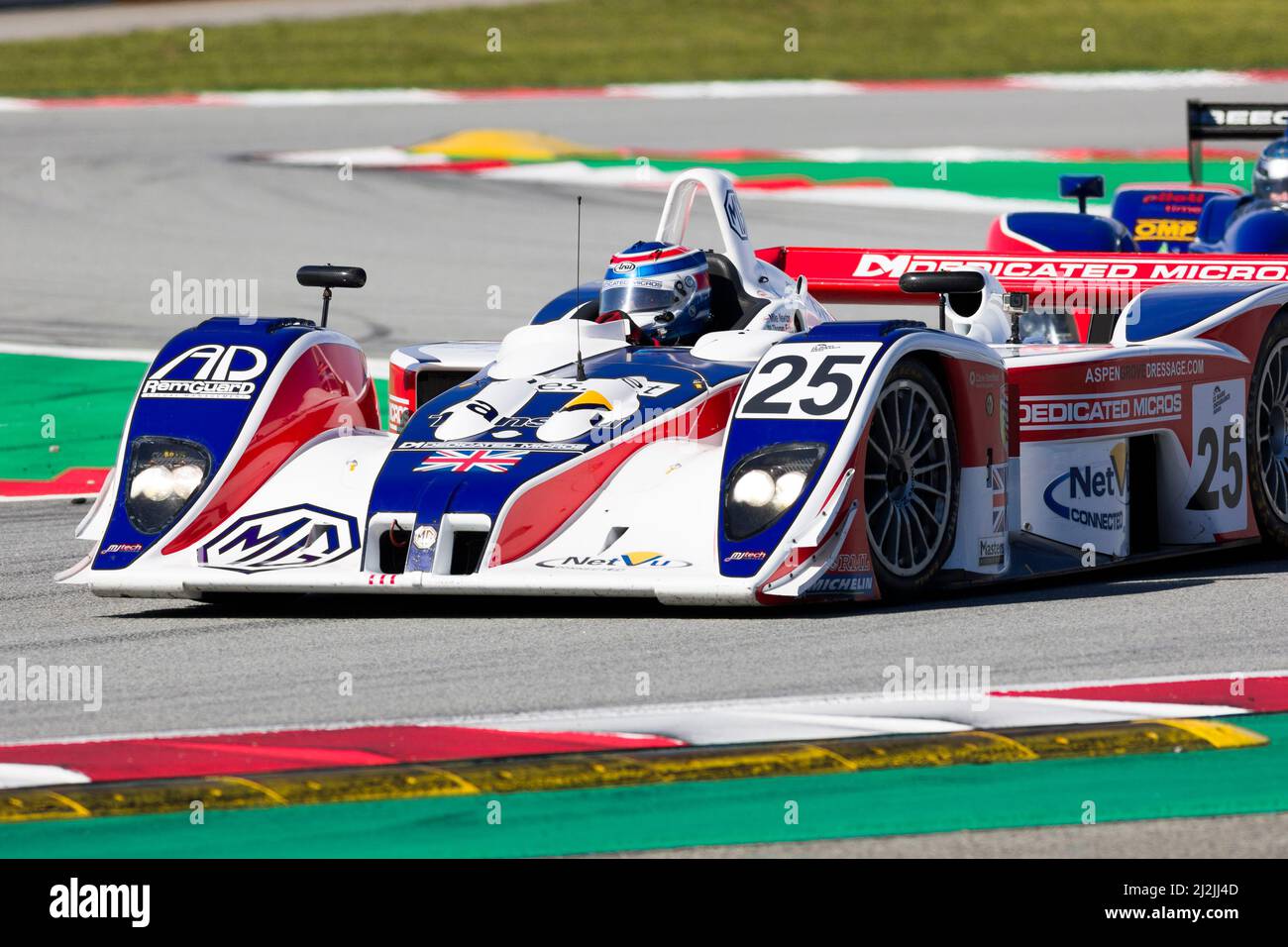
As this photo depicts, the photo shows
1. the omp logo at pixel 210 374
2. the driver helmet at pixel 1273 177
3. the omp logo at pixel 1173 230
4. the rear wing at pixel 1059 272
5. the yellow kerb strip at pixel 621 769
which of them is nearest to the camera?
the yellow kerb strip at pixel 621 769

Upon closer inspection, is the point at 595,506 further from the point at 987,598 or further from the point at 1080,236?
the point at 1080,236

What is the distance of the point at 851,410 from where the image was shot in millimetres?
8508

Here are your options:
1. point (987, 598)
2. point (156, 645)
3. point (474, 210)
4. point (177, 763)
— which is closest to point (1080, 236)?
point (987, 598)

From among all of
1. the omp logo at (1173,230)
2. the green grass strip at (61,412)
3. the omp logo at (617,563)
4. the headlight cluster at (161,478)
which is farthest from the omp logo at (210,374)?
the omp logo at (1173,230)

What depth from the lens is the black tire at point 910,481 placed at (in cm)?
878

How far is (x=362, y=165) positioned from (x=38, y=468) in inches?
595

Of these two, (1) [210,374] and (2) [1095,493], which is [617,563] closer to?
(1) [210,374]

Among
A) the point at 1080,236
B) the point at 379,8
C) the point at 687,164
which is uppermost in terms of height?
the point at 379,8

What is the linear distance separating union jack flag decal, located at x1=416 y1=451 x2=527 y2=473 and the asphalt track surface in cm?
55

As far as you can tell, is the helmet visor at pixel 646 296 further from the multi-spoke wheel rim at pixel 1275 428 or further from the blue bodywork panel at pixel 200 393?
the multi-spoke wheel rim at pixel 1275 428

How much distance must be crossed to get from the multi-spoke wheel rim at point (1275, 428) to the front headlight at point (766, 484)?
125 inches
